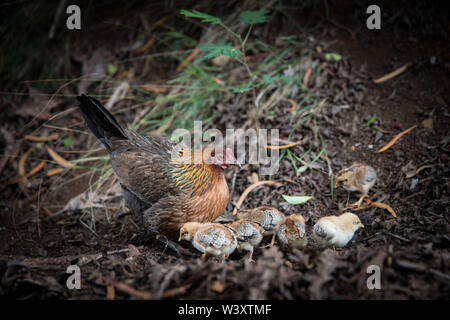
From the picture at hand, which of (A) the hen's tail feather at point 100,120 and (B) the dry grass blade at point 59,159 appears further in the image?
(B) the dry grass blade at point 59,159

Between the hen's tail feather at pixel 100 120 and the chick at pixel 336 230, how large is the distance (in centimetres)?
212

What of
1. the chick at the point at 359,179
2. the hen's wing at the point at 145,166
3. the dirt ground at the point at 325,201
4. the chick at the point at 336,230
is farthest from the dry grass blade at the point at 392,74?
the hen's wing at the point at 145,166

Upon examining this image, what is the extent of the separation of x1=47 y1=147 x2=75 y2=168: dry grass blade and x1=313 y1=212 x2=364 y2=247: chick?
3452mm

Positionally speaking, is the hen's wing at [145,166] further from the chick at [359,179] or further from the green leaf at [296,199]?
the chick at [359,179]

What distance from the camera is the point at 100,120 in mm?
3342

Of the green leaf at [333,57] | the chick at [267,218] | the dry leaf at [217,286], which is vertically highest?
the green leaf at [333,57]

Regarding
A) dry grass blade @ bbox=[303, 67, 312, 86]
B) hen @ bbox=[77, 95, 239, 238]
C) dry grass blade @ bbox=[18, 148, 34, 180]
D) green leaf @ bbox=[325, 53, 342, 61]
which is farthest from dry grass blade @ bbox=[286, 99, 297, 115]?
dry grass blade @ bbox=[18, 148, 34, 180]

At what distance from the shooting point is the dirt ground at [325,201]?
196cm

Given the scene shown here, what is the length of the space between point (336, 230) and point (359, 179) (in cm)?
80

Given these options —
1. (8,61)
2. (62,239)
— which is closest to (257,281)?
(62,239)

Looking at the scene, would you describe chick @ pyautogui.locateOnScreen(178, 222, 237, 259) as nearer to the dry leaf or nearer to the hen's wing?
the dry leaf

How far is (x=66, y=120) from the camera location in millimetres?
5102
